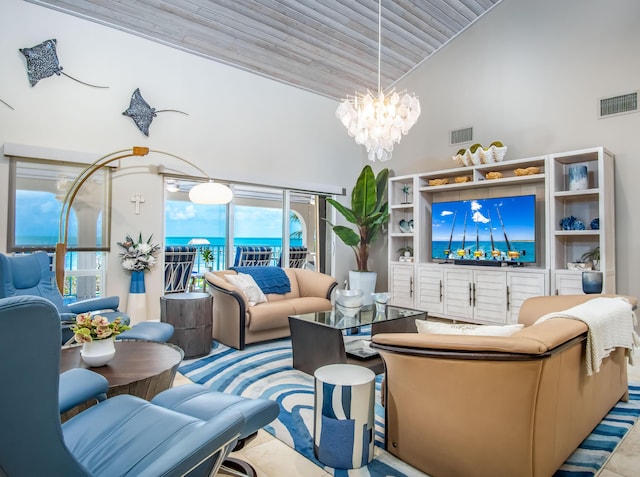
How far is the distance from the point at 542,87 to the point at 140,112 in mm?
5101

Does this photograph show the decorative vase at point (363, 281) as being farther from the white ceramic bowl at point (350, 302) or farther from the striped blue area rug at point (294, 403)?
the white ceramic bowl at point (350, 302)

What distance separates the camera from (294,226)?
6.53 metres

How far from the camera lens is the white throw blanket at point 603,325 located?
1.87m

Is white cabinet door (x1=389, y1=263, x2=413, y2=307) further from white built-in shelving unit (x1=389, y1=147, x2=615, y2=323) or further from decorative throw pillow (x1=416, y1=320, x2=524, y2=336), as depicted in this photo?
decorative throw pillow (x1=416, y1=320, x2=524, y2=336)

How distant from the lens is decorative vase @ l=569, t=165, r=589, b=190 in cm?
454

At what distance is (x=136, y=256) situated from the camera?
4660 mm

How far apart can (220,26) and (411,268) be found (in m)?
4.19

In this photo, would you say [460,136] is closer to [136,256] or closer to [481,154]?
[481,154]

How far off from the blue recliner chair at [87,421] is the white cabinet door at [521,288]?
4104mm

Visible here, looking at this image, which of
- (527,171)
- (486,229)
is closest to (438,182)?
(486,229)

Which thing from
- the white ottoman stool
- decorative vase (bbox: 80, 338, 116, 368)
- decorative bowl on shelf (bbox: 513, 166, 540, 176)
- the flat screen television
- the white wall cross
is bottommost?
the white ottoman stool

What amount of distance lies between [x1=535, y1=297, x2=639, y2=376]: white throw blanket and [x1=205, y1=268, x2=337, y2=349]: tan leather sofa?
274 centimetres

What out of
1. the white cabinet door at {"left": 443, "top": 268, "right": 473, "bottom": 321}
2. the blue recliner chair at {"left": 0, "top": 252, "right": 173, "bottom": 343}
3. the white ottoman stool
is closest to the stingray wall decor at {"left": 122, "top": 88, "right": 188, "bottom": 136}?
the blue recliner chair at {"left": 0, "top": 252, "right": 173, "bottom": 343}

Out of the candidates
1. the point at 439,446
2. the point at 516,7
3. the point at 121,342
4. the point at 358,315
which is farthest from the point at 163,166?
the point at 516,7
